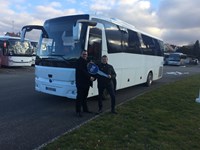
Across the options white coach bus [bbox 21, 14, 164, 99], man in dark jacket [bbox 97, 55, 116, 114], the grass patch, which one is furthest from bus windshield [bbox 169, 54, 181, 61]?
man in dark jacket [bbox 97, 55, 116, 114]

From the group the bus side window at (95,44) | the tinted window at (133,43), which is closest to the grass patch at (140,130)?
the bus side window at (95,44)

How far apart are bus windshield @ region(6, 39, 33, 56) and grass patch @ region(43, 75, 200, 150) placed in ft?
58.4

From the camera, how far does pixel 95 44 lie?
30.9 feet

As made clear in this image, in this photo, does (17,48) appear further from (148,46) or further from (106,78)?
(106,78)

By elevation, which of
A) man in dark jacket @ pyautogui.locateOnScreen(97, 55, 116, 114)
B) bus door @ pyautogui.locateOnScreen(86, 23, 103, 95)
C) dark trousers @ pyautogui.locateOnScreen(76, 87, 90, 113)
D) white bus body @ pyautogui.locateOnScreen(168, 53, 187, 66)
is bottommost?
white bus body @ pyautogui.locateOnScreen(168, 53, 187, 66)

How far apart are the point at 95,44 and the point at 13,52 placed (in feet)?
57.2

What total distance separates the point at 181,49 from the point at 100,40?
106927 millimetres

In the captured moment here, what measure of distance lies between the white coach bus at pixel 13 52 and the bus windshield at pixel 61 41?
15.7 m

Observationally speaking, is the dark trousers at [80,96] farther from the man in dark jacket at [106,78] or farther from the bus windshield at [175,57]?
the bus windshield at [175,57]

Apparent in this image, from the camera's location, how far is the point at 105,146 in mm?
5402

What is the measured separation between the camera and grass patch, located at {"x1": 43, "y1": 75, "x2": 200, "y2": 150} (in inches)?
219

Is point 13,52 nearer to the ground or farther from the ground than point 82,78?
farther from the ground


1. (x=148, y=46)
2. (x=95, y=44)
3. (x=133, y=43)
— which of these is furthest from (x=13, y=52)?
(x=95, y=44)

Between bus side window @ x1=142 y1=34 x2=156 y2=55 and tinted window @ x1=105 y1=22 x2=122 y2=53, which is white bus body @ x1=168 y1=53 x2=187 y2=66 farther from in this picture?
tinted window @ x1=105 y1=22 x2=122 y2=53
